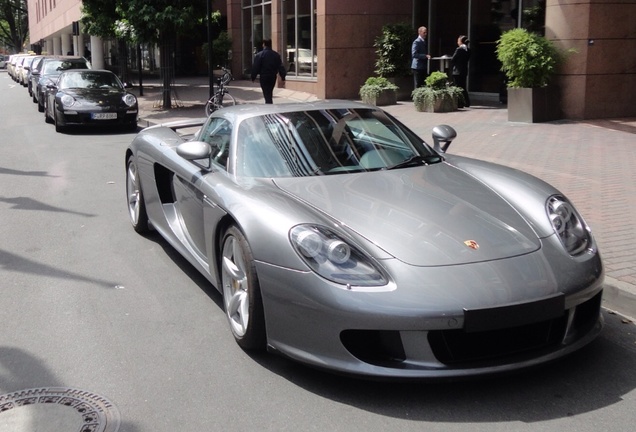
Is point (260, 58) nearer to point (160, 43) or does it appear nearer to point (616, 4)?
point (160, 43)

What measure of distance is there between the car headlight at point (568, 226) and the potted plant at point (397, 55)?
604 inches

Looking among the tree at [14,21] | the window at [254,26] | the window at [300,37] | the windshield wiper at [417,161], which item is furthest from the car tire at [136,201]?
the tree at [14,21]

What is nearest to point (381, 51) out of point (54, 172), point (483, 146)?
point (483, 146)

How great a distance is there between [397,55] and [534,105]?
6.21m

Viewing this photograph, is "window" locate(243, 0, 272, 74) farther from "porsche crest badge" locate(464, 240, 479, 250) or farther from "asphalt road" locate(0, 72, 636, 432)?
"porsche crest badge" locate(464, 240, 479, 250)

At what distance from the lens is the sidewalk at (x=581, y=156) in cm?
564

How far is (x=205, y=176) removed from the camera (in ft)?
16.4

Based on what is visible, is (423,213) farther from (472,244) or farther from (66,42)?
(66,42)

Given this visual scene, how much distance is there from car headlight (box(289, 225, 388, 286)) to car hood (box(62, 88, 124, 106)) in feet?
44.1

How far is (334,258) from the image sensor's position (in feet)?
12.0

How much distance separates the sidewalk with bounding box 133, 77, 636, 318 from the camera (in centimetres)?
564

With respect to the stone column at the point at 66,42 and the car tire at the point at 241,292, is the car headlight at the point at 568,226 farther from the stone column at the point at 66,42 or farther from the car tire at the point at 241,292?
the stone column at the point at 66,42

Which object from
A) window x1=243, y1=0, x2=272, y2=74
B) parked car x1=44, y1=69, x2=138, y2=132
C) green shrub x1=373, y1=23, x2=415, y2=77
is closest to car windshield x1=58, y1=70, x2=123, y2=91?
parked car x1=44, y1=69, x2=138, y2=132

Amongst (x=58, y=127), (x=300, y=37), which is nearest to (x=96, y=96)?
(x=58, y=127)
